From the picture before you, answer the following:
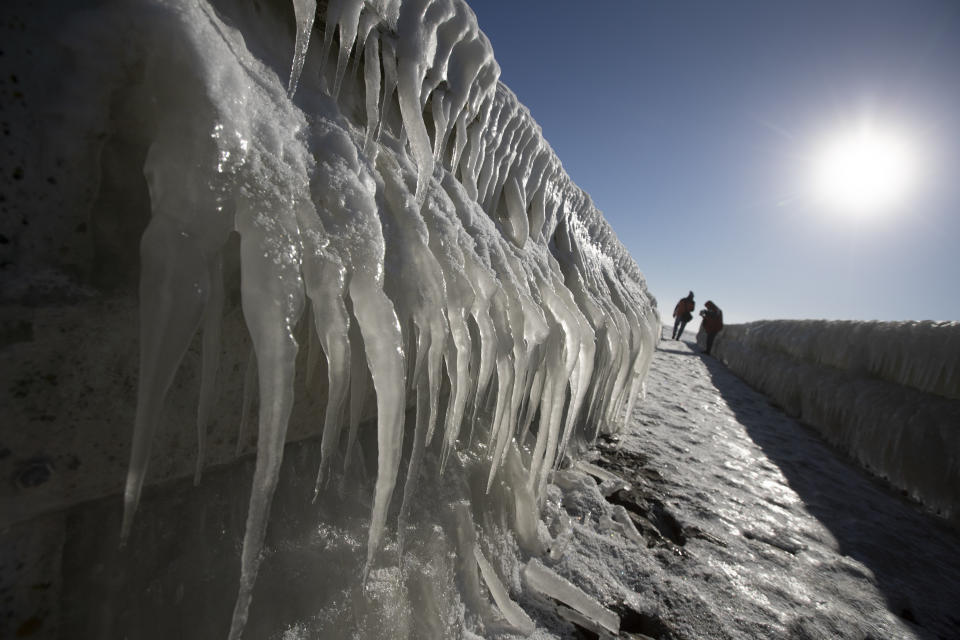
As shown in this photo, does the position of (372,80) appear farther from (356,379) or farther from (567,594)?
(567,594)

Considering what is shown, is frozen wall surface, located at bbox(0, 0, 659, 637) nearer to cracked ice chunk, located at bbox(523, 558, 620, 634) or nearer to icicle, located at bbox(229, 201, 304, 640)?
icicle, located at bbox(229, 201, 304, 640)

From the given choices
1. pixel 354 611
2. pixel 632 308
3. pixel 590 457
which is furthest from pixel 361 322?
pixel 632 308

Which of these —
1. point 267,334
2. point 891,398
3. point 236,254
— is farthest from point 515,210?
point 891,398

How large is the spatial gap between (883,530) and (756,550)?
1289 mm

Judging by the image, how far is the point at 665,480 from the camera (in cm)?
246

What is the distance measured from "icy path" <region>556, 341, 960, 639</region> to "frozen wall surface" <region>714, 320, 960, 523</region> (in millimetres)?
352

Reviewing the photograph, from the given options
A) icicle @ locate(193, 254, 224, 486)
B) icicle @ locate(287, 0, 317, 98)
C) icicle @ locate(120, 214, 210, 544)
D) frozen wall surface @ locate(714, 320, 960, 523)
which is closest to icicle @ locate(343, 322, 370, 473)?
icicle @ locate(193, 254, 224, 486)

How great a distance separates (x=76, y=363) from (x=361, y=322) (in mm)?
433

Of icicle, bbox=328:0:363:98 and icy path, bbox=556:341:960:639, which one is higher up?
icicle, bbox=328:0:363:98

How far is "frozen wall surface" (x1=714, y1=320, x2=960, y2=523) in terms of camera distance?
313 centimetres

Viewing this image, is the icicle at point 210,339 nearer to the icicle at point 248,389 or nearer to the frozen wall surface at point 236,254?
the frozen wall surface at point 236,254

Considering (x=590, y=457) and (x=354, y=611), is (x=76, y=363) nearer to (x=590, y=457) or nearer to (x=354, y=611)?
(x=354, y=611)

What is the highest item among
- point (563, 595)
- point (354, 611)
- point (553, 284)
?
point (553, 284)

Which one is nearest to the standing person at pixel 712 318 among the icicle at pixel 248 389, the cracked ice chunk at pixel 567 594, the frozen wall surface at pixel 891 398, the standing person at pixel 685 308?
the standing person at pixel 685 308
